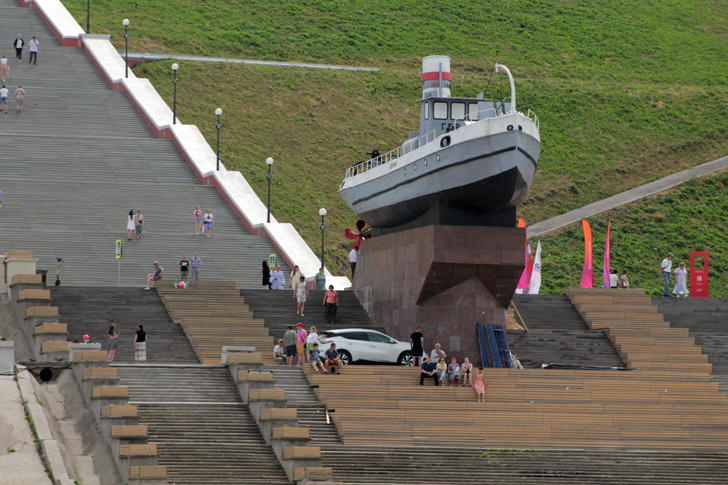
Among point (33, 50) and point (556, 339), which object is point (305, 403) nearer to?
point (556, 339)

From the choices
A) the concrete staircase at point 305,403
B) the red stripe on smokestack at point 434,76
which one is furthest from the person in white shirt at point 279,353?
the red stripe on smokestack at point 434,76

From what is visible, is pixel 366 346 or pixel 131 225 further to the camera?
pixel 131 225

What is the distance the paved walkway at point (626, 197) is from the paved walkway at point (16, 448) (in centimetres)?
3214

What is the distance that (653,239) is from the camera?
49.0m

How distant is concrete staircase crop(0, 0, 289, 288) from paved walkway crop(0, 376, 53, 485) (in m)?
11.4

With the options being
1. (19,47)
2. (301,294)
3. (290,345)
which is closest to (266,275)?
(301,294)

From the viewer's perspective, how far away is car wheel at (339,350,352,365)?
25.6m

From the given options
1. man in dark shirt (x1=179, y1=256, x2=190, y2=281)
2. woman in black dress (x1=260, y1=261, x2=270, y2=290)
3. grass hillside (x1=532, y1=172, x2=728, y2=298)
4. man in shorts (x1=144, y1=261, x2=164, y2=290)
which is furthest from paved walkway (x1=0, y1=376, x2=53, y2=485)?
grass hillside (x1=532, y1=172, x2=728, y2=298)

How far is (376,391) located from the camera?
916 inches

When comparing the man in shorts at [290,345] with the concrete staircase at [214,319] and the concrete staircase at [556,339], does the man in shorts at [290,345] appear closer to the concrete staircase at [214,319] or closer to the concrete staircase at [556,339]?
the concrete staircase at [214,319]

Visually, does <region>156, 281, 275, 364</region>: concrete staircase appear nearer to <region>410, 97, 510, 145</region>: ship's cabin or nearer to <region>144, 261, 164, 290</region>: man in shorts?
<region>144, 261, 164, 290</region>: man in shorts

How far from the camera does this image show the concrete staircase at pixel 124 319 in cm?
2588

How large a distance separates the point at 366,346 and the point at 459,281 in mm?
3108

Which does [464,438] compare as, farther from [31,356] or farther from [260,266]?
[260,266]
